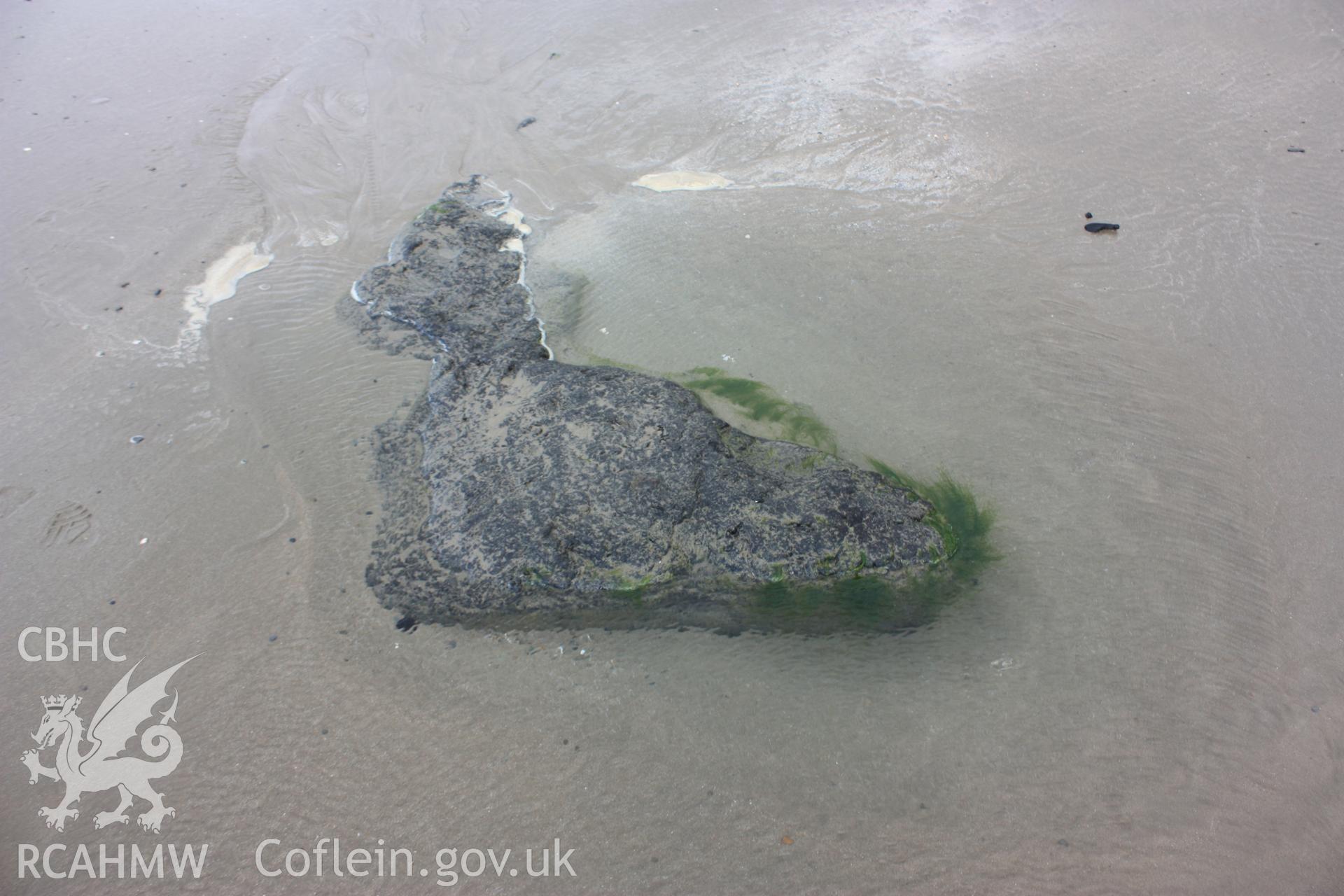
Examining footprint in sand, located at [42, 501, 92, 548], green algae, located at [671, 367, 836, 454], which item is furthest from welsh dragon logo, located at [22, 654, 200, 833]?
green algae, located at [671, 367, 836, 454]

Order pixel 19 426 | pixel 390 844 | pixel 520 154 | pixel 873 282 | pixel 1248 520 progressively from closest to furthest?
pixel 390 844 → pixel 1248 520 → pixel 19 426 → pixel 873 282 → pixel 520 154

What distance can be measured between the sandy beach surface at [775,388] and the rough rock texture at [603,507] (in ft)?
0.63

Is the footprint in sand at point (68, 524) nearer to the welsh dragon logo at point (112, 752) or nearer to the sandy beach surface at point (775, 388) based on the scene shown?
the sandy beach surface at point (775, 388)

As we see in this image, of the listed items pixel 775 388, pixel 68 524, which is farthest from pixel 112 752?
pixel 775 388

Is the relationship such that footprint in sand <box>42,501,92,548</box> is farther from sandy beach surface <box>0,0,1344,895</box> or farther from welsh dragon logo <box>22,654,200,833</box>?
welsh dragon logo <box>22,654,200,833</box>

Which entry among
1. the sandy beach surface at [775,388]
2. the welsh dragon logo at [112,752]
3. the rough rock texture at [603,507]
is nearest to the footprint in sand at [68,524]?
the sandy beach surface at [775,388]

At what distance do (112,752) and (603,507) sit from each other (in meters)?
2.00

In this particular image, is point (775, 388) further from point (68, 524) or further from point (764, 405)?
point (68, 524)

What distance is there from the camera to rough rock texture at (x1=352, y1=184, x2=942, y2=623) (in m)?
3.01

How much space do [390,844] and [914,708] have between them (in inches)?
76.6

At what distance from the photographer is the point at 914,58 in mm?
6590

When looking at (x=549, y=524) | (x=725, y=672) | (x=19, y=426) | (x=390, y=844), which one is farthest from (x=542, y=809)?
(x=19, y=426)

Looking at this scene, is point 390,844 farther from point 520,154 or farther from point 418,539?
point 520,154

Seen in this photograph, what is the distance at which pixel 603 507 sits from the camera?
3133 mm
